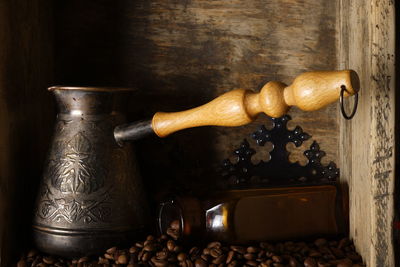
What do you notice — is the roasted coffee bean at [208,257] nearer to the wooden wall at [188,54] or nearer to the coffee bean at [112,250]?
the coffee bean at [112,250]

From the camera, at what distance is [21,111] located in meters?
1.11

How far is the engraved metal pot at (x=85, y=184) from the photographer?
104 cm

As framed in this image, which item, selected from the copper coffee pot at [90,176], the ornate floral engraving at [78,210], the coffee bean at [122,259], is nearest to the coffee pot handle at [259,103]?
the copper coffee pot at [90,176]

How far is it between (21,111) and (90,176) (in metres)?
0.23

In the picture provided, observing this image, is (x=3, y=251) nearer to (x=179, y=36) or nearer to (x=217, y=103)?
(x=217, y=103)

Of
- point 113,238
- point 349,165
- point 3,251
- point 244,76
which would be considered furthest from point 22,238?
point 349,165

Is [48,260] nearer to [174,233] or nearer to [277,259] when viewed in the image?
[174,233]

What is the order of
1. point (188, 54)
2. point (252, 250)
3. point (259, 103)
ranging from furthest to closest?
point (188, 54)
point (252, 250)
point (259, 103)

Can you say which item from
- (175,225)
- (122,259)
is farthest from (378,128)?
(122,259)

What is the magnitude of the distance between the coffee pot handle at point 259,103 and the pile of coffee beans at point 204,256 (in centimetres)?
22

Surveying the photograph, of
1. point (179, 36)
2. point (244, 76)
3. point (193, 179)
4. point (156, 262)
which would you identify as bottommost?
point (156, 262)

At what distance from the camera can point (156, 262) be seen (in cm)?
98

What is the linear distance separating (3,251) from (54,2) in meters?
0.62

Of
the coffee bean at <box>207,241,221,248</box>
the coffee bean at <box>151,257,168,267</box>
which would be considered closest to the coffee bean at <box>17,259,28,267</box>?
the coffee bean at <box>151,257,168,267</box>
